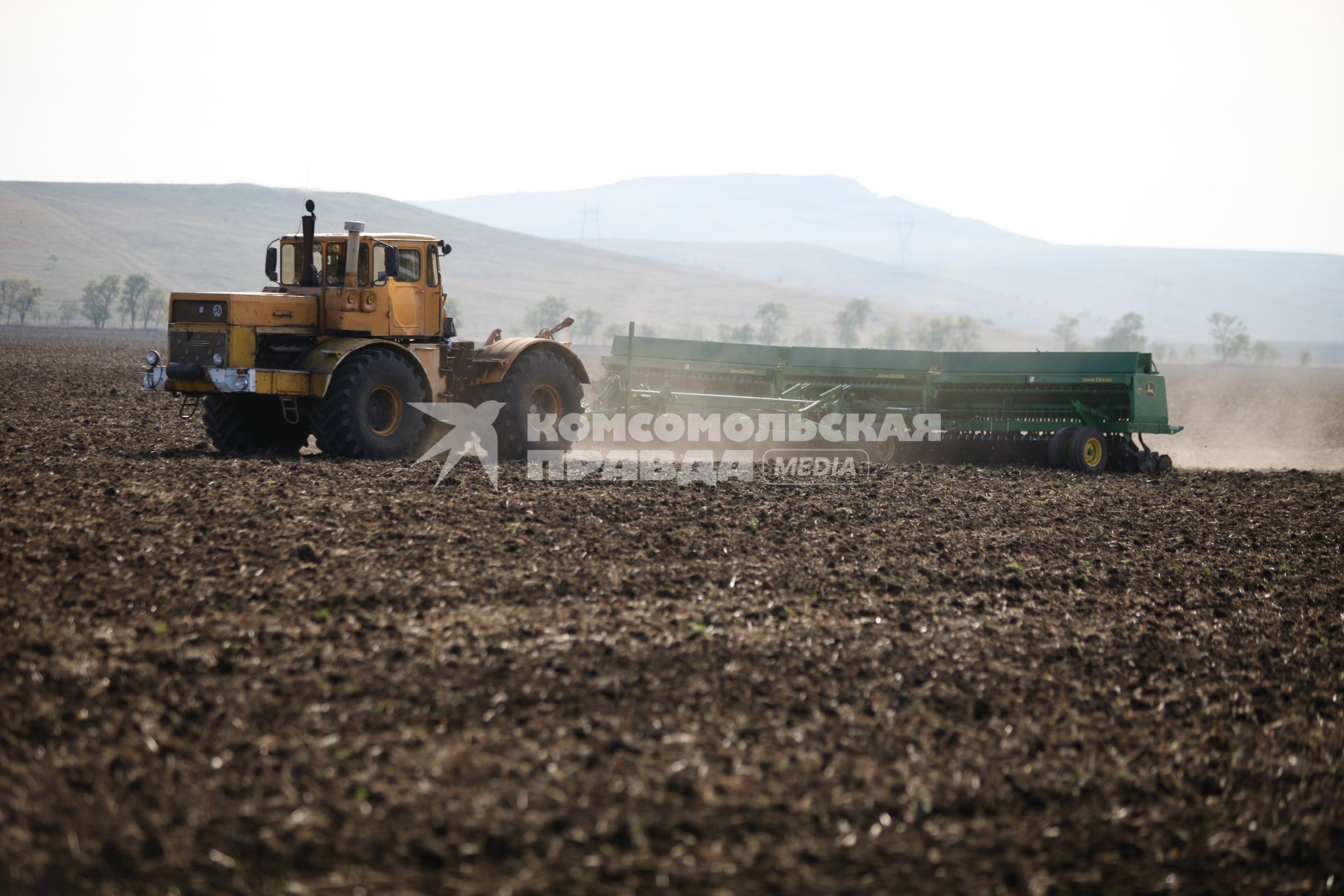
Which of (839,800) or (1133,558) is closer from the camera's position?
(839,800)

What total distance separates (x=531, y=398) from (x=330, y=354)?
314 centimetres

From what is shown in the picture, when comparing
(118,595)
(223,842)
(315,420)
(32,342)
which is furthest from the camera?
(32,342)

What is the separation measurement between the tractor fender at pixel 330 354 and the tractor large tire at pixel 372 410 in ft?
0.18

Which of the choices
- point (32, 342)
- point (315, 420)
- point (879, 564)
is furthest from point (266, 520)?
point (32, 342)

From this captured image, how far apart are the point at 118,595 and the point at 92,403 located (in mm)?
16469

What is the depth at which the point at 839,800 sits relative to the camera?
5.51 m

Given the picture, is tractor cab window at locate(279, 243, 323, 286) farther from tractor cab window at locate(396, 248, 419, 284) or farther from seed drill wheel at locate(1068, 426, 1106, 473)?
seed drill wheel at locate(1068, 426, 1106, 473)

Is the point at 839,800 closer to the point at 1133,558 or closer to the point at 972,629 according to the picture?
the point at 972,629

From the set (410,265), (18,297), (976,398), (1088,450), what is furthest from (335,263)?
(18,297)

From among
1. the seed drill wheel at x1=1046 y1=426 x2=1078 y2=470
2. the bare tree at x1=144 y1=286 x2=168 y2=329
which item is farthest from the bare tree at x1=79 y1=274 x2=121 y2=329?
the seed drill wheel at x1=1046 y1=426 x2=1078 y2=470

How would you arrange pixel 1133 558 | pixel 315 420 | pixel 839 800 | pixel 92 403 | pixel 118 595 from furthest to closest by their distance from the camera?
pixel 92 403 → pixel 315 420 → pixel 1133 558 → pixel 118 595 → pixel 839 800

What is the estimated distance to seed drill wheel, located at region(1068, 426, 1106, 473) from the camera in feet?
60.7

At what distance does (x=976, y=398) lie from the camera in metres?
19.7

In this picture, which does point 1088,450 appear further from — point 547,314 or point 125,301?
point 547,314
